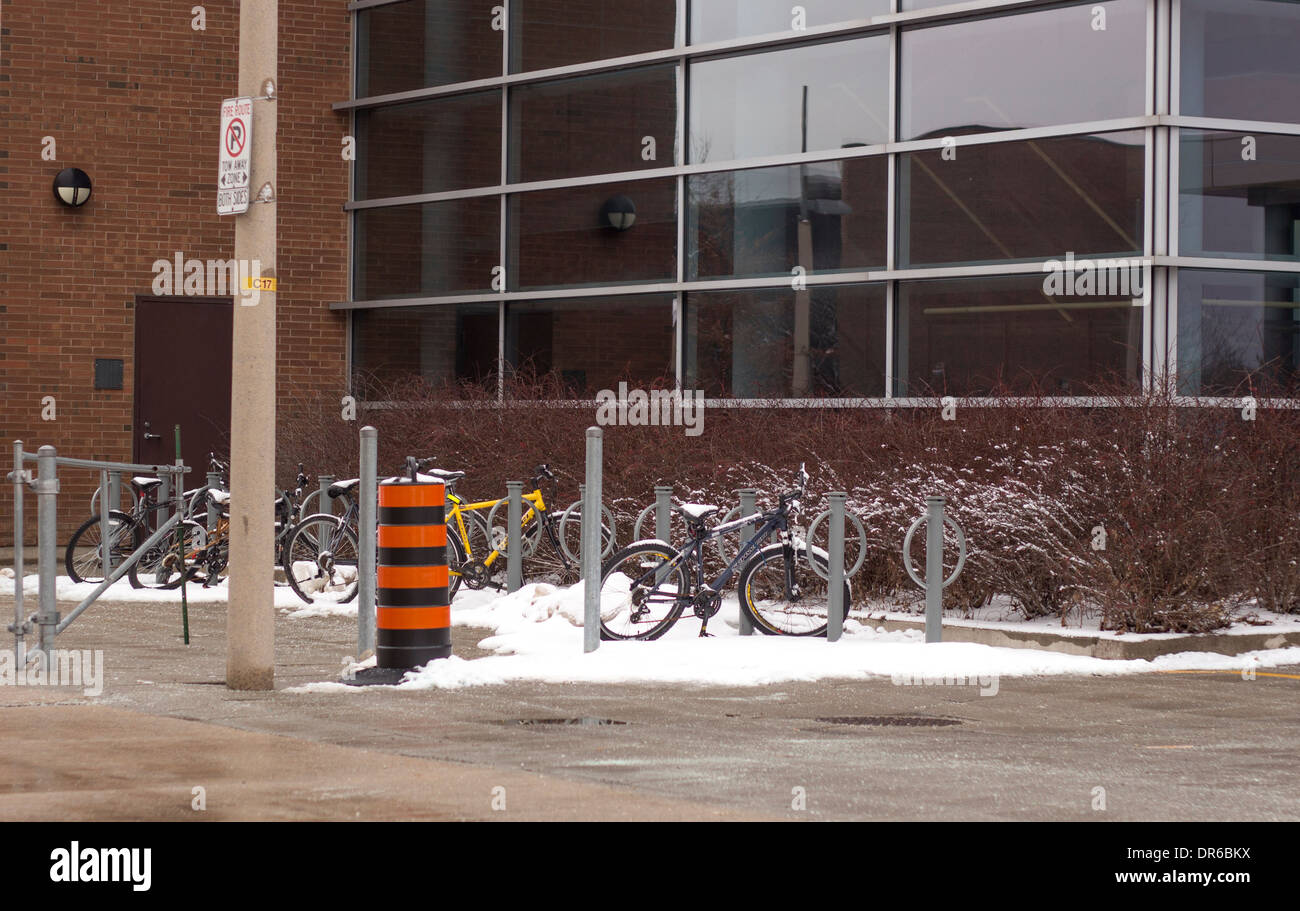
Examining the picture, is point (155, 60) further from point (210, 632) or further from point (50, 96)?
point (210, 632)

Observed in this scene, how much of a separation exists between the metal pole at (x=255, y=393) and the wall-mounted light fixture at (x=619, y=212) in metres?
9.48

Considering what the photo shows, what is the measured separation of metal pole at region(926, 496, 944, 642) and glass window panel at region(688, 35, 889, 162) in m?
5.92

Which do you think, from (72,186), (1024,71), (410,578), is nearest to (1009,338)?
(1024,71)

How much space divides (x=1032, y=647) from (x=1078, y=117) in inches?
222

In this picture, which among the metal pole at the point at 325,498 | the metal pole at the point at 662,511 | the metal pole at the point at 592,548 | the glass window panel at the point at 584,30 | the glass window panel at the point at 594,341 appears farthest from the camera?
the glass window panel at the point at 584,30

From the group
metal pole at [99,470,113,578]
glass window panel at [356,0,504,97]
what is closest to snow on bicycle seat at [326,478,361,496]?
metal pole at [99,470,113,578]

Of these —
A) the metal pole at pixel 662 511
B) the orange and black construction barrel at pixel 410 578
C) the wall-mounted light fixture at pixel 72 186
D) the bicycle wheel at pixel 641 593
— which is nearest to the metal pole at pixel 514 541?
the metal pole at pixel 662 511

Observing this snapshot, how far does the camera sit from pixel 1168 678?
10.7m

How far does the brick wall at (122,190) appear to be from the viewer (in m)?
21.2

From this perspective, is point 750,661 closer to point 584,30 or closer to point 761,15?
point 761,15

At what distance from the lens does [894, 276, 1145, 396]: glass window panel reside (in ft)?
49.1

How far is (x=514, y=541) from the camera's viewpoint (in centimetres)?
1477

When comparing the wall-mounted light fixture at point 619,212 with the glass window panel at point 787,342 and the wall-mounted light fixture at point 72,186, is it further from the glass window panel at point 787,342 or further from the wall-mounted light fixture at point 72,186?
the wall-mounted light fixture at point 72,186

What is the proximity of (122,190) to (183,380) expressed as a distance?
231cm
